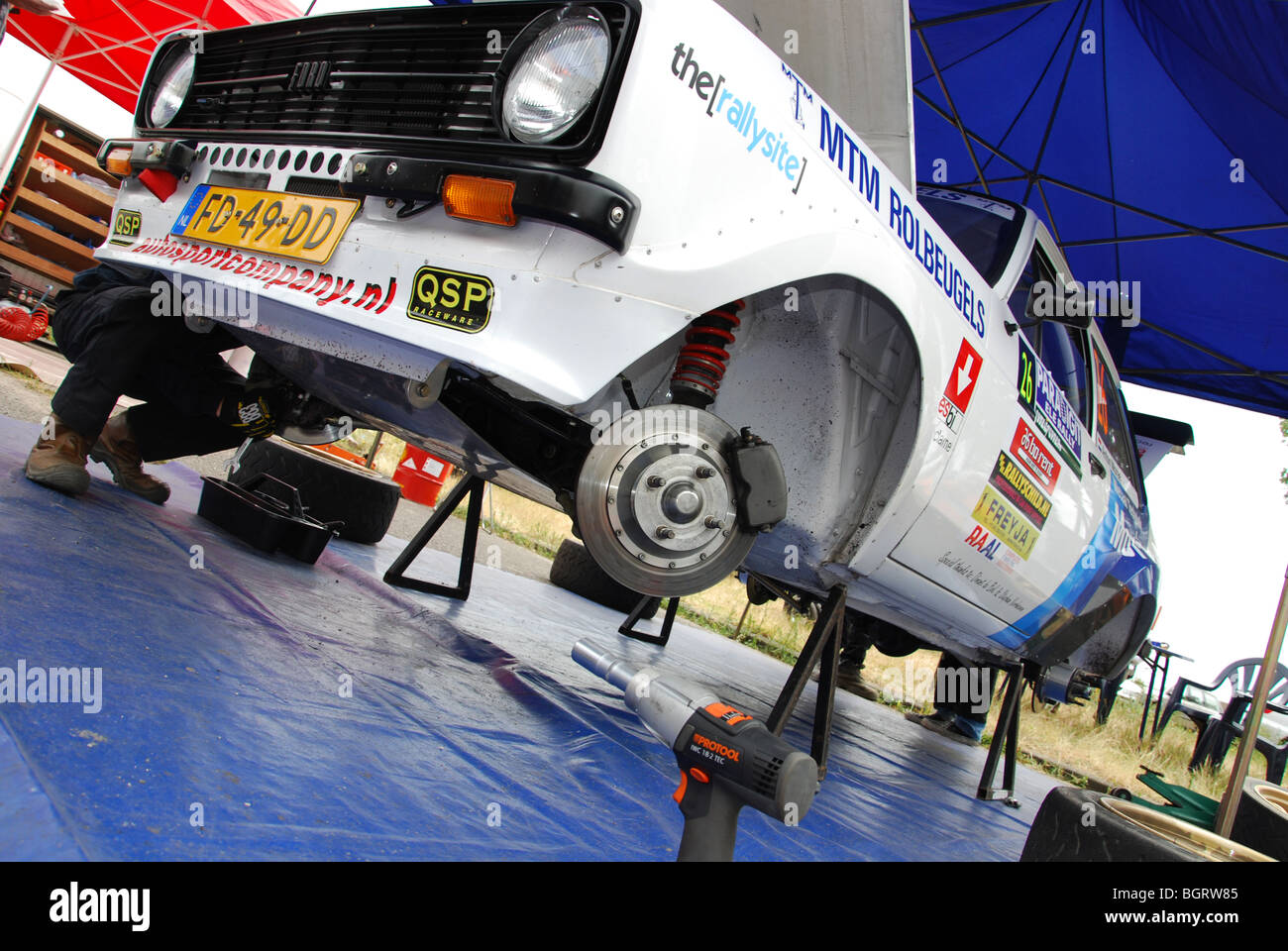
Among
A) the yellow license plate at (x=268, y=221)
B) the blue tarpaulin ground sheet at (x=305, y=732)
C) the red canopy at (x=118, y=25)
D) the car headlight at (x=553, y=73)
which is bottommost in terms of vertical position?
the blue tarpaulin ground sheet at (x=305, y=732)

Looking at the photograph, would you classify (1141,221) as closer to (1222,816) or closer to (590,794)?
(1222,816)

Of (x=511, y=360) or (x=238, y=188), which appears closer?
(x=511, y=360)

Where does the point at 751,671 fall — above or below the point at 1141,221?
below

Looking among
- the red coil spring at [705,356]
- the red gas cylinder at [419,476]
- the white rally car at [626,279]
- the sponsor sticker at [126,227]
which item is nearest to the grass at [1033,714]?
the red gas cylinder at [419,476]

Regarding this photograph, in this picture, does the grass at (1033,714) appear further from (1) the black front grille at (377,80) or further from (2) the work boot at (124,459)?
(1) the black front grille at (377,80)

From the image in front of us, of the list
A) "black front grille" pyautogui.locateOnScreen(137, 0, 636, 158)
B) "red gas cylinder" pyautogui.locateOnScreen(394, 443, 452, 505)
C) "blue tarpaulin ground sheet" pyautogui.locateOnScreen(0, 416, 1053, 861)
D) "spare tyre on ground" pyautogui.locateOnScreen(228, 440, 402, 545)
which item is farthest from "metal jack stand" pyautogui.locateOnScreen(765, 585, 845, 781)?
"red gas cylinder" pyautogui.locateOnScreen(394, 443, 452, 505)

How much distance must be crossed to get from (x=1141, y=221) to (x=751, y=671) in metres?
4.37

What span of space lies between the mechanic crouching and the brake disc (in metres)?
1.55

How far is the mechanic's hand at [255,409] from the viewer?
105 inches

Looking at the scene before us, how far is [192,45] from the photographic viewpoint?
2.10m

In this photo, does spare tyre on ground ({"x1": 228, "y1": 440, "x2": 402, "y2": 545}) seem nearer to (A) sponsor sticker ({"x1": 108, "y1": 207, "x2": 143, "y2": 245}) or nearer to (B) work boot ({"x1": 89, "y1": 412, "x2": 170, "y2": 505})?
(B) work boot ({"x1": 89, "y1": 412, "x2": 170, "y2": 505})

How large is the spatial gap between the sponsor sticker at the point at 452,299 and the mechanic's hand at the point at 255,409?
1.61 meters

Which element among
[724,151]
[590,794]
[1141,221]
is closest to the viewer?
[724,151]
